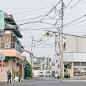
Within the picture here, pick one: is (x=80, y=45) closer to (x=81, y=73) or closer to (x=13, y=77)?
(x=81, y=73)

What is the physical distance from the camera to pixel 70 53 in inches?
1699

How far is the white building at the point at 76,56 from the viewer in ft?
139

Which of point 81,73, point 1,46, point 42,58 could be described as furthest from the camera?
point 42,58

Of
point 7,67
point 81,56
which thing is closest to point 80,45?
point 81,56

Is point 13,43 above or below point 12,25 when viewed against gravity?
below

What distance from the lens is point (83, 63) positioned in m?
42.9

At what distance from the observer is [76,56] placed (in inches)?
1694

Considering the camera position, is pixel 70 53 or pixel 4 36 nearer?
pixel 4 36

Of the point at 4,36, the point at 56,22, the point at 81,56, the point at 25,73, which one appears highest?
the point at 56,22

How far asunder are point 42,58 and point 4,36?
9680 cm

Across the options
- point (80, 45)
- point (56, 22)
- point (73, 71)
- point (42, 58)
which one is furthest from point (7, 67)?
point (42, 58)

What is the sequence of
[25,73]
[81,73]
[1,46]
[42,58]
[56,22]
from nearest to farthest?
[1,46]
[56,22]
[81,73]
[25,73]
[42,58]

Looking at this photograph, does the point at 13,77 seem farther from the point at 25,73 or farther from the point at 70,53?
the point at 25,73

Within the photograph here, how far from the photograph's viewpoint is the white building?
4241cm
